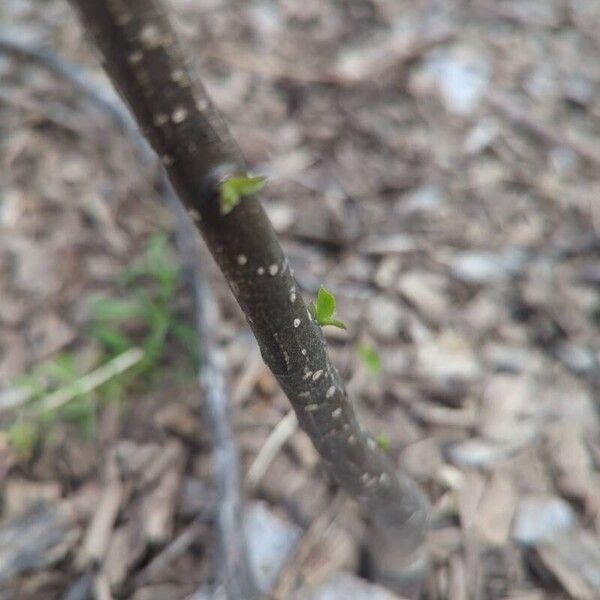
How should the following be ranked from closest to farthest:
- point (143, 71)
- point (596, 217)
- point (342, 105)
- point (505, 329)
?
point (143, 71) → point (505, 329) → point (596, 217) → point (342, 105)

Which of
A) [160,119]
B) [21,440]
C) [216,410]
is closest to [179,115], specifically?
[160,119]

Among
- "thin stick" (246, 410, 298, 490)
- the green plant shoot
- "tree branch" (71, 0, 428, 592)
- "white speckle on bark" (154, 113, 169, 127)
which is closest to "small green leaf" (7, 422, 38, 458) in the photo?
"thin stick" (246, 410, 298, 490)

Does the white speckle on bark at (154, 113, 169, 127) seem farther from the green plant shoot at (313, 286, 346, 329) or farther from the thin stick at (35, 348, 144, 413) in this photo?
the thin stick at (35, 348, 144, 413)

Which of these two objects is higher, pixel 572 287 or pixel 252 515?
pixel 252 515

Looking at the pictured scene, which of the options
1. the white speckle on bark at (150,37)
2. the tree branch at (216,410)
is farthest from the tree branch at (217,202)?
the tree branch at (216,410)

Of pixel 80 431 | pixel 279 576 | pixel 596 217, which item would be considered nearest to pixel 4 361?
pixel 80 431

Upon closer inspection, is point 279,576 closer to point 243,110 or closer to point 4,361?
point 4,361
